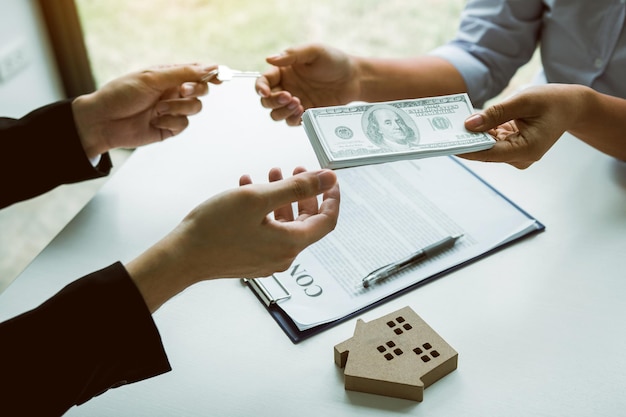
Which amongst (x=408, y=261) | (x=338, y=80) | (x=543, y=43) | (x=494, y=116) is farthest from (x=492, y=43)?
(x=408, y=261)

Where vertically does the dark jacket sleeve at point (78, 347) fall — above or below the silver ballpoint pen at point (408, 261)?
above

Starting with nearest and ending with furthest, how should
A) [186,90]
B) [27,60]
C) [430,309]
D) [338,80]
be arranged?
1. [430,309]
2. [186,90]
3. [338,80]
4. [27,60]

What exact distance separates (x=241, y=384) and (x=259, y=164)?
17.5 inches

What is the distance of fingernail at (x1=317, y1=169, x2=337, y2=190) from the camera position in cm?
72

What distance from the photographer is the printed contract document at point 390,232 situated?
2.63 feet

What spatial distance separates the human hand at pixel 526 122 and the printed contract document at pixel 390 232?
0.10m

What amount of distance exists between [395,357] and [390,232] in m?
0.25

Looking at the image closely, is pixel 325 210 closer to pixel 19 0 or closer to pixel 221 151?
pixel 221 151

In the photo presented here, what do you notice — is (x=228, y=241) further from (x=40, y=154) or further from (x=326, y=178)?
(x=40, y=154)

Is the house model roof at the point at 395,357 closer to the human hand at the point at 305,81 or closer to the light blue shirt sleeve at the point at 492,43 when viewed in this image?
the human hand at the point at 305,81

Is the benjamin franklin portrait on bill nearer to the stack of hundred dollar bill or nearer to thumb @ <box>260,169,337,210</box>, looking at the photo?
the stack of hundred dollar bill

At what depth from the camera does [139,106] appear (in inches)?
39.6

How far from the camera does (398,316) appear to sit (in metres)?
0.74

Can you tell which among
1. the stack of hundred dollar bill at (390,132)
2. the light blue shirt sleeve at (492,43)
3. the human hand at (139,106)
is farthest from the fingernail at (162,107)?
the light blue shirt sleeve at (492,43)
